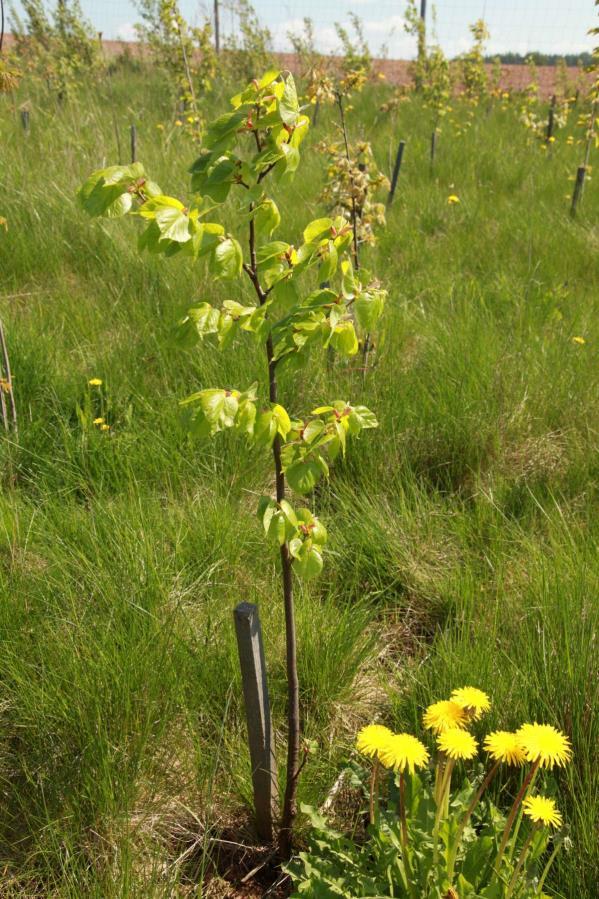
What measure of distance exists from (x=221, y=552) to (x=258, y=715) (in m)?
0.78

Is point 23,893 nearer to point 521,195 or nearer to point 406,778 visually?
point 406,778

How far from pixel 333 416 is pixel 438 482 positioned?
147cm

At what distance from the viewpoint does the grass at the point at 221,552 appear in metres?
1.56

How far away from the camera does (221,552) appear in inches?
85.9

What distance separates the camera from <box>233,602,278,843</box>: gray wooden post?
4.42 feet

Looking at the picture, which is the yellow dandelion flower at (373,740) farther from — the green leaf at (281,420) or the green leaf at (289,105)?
the green leaf at (289,105)

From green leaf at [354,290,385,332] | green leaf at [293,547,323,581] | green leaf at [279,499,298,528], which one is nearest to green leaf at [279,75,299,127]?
green leaf at [354,290,385,332]

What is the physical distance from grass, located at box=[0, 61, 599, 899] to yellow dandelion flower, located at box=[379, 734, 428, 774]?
46cm

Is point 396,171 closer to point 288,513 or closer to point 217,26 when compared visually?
point 288,513

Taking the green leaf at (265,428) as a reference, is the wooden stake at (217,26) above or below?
above

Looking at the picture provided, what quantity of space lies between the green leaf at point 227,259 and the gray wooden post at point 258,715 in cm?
59

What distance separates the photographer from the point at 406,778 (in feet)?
4.67

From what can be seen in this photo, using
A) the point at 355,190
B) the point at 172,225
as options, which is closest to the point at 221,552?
the point at 172,225

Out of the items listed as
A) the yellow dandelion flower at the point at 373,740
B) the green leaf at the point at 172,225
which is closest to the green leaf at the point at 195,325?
the green leaf at the point at 172,225
